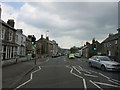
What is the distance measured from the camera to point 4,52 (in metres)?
19.9

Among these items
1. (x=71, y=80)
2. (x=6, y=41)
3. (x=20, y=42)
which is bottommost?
(x=71, y=80)

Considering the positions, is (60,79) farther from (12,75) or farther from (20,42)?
(20,42)

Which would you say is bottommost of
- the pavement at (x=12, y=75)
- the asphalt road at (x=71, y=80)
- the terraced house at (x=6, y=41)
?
the asphalt road at (x=71, y=80)

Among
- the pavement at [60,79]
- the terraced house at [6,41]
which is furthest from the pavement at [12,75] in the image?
the terraced house at [6,41]

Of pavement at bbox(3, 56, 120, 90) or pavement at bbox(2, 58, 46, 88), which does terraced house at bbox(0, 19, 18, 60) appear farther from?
pavement at bbox(3, 56, 120, 90)

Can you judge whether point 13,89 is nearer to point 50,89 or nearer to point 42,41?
point 50,89

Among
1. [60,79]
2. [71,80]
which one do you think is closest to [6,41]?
[60,79]

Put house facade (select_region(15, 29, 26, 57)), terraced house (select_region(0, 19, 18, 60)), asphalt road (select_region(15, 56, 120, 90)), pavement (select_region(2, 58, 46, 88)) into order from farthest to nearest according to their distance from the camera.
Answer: house facade (select_region(15, 29, 26, 57)) → terraced house (select_region(0, 19, 18, 60)) → pavement (select_region(2, 58, 46, 88)) → asphalt road (select_region(15, 56, 120, 90))

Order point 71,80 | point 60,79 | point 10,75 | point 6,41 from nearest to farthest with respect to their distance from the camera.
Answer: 1. point 71,80
2. point 60,79
3. point 10,75
4. point 6,41

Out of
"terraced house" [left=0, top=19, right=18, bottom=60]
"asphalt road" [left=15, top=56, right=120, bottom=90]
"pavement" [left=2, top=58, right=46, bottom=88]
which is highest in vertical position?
"terraced house" [left=0, top=19, right=18, bottom=60]

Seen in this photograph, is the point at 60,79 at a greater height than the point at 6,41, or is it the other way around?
the point at 6,41

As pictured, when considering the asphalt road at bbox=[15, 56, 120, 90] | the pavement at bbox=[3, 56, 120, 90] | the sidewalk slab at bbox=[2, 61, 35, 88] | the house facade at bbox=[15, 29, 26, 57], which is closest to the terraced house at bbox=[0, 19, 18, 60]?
the house facade at bbox=[15, 29, 26, 57]

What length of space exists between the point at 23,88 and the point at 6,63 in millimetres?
11502

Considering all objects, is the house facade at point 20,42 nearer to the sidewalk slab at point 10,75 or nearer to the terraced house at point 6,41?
the terraced house at point 6,41
